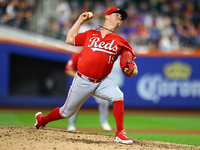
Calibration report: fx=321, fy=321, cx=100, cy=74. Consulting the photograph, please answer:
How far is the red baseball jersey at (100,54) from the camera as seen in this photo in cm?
428

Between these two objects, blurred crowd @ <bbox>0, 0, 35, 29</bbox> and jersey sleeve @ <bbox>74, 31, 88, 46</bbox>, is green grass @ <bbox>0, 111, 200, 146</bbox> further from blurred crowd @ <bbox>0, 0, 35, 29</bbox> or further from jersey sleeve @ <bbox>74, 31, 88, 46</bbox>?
blurred crowd @ <bbox>0, 0, 35, 29</bbox>

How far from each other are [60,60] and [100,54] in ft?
25.5

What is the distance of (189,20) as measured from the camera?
14305mm

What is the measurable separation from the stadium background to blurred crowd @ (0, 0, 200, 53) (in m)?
0.04

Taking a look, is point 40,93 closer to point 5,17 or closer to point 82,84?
point 5,17

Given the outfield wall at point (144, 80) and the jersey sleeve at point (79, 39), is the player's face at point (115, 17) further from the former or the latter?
the outfield wall at point (144, 80)

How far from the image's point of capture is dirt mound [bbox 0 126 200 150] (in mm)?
3758

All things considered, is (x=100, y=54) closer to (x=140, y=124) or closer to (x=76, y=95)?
(x=76, y=95)

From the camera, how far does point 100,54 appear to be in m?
4.27

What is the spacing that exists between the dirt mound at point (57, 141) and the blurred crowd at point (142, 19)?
7487 millimetres

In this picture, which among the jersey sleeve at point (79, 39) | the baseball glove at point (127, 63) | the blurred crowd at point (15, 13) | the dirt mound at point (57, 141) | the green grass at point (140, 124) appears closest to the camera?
the dirt mound at point (57, 141)

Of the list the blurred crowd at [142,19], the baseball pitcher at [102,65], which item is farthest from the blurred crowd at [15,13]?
the baseball pitcher at [102,65]

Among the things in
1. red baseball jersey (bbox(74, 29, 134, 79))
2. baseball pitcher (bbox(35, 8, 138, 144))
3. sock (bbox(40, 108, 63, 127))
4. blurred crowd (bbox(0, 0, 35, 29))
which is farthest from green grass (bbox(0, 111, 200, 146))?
blurred crowd (bbox(0, 0, 35, 29))

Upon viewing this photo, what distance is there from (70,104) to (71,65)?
228cm
